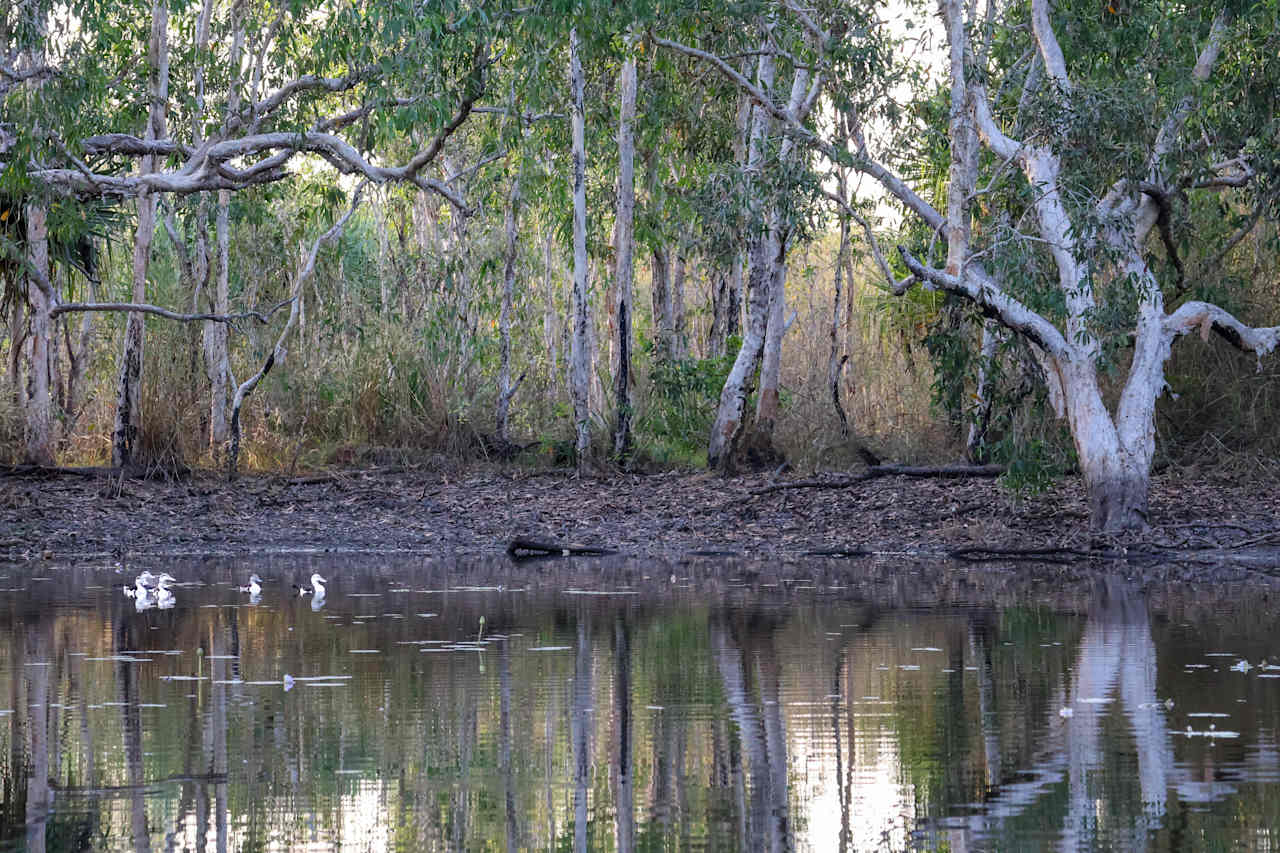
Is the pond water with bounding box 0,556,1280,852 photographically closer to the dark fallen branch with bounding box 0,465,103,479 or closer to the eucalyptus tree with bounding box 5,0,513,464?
the eucalyptus tree with bounding box 5,0,513,464

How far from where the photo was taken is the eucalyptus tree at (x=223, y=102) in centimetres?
1889

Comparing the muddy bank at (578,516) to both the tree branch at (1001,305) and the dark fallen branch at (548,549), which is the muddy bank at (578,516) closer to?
the dark fallen branch at (548,549)

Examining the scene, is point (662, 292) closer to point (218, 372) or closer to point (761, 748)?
point (218, 372)

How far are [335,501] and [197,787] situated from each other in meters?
16.3

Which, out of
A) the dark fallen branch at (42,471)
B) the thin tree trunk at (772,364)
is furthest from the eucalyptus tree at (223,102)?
the thin tree trunk at (772,364)

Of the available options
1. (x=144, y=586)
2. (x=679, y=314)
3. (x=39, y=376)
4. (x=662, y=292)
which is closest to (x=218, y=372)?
(x=39, y=376)

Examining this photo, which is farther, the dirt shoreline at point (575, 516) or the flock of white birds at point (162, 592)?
the dirt shoreline at point (575, 516)

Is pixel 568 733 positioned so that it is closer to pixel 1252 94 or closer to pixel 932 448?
pixel 1252 94

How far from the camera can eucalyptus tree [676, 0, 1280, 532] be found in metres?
18.0

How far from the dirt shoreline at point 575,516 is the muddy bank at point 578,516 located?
3cm

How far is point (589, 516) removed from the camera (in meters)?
22.2

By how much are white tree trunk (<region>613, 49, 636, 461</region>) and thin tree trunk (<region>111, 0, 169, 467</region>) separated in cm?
651

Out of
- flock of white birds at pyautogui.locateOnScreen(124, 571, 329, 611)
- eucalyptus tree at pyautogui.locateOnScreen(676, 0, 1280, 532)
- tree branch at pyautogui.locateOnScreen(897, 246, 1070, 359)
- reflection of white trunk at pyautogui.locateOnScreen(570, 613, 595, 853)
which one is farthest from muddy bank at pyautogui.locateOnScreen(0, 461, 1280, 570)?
reflection of white trunk at pyautogui.locateOnScreen(570, 613, 595, 853)

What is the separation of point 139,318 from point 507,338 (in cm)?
719
